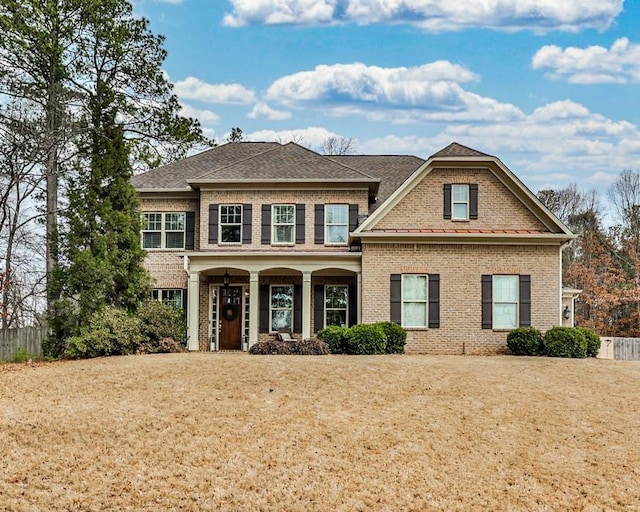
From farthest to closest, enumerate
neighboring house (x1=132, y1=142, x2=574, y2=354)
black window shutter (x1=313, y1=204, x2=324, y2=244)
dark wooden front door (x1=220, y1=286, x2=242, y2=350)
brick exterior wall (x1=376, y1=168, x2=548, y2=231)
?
dark wooden front door (x1=220, y1=286, x2=242, y2=350) → black window shutter (x1=313, y1=204, x2=324, y2=244) → brick exterior wall (x1=376, y1=168, x2=548, y2=231) → neighboring house (x1=132, y1=142, x2=574, y2=354)

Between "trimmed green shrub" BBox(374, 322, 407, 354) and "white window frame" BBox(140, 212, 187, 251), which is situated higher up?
"white window frame" BBox(140, 212, 187, 251)

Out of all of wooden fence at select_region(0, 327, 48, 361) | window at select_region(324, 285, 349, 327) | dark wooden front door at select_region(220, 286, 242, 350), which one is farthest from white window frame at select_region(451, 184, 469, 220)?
wooden fence at select_region(0, 327, 48, 361)

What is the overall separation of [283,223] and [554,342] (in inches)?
381

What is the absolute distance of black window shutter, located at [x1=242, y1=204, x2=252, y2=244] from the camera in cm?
2480

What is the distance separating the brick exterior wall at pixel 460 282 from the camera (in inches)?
874

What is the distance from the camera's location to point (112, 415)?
12641 millimetres

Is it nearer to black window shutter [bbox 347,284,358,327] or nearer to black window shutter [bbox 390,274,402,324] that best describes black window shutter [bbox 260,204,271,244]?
black window shutter [bbox 347,284,358,327]

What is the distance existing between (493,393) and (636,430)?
291 centimetres

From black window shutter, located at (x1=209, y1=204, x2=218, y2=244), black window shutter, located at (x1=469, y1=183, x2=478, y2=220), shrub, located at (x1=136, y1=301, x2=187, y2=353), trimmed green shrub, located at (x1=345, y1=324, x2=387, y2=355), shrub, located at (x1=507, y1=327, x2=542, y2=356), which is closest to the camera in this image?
trimmed green shrub, located at (x1=345, y1=324, x2=387, y2=355)

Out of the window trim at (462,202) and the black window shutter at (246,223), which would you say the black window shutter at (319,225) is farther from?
the window trim at (462,202)

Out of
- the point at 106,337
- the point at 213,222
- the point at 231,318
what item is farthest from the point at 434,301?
the point at 106,337

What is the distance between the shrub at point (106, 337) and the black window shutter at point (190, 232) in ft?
17.2

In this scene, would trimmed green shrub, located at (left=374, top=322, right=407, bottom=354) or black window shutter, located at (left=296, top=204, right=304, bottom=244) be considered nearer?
trimmed green shrub, located at (left=374, top=322, right=407, bottom=354)

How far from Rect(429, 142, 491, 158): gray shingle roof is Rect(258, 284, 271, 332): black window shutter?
7.17m
